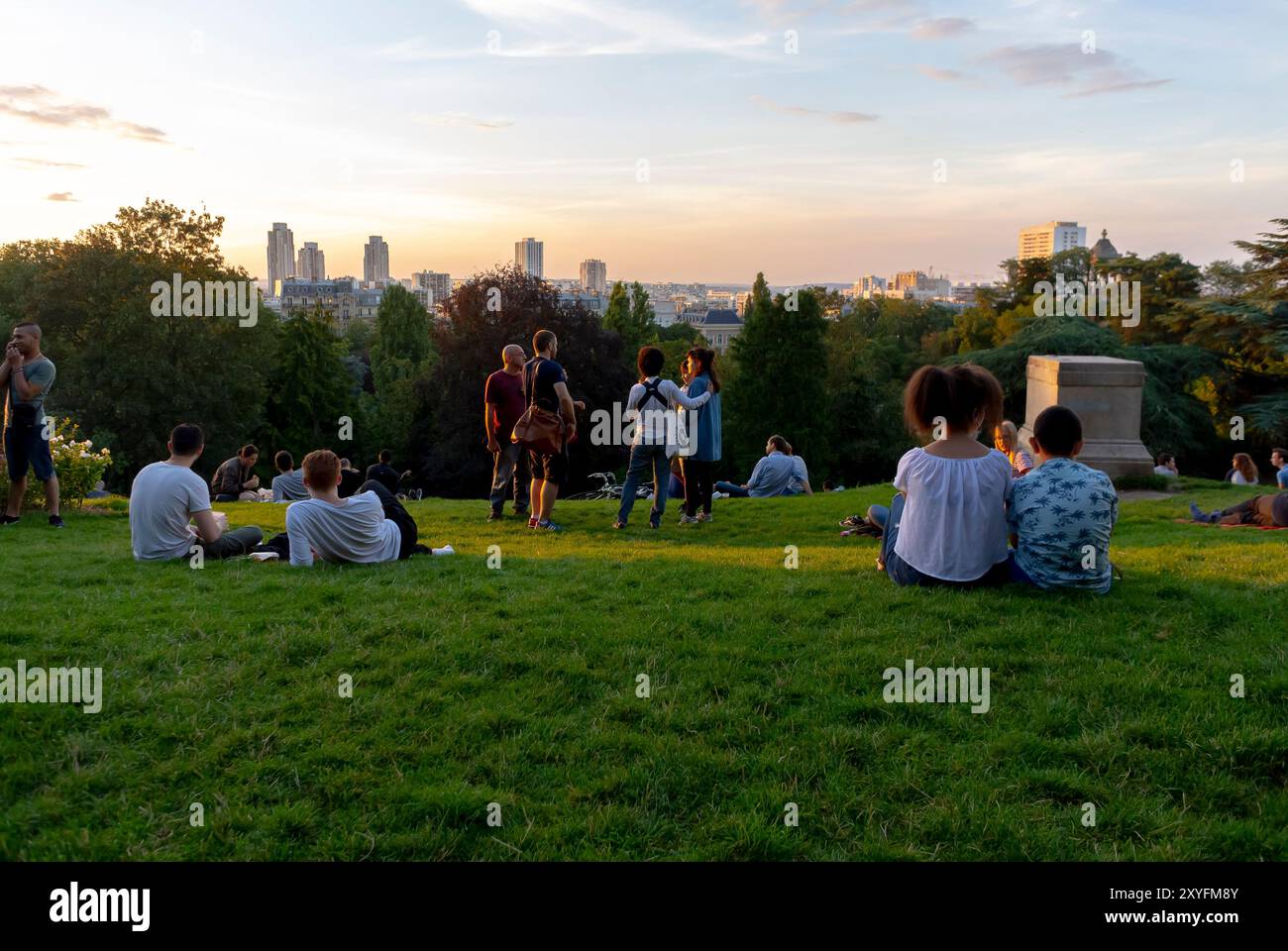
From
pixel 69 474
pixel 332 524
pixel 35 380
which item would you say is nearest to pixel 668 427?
pixel 332 524

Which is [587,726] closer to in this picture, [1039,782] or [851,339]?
[1039,782]

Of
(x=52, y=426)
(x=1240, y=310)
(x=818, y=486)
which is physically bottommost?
(x=818, y=486)

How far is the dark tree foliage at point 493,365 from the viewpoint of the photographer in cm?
4016

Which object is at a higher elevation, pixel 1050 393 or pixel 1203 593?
pixel 1050 393

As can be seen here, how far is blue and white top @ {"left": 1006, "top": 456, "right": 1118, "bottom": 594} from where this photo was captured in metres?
6.53

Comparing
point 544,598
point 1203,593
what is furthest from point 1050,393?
point 544,598

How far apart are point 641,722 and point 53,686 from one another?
2978mm

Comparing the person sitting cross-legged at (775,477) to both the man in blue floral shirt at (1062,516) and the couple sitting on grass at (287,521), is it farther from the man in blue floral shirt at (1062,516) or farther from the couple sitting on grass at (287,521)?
the man in blue floral shirt at (1062,516)

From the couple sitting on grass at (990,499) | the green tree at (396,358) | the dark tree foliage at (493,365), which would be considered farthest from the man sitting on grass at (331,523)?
the green tree at (396,358)

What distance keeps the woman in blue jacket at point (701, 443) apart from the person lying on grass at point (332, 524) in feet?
16.2

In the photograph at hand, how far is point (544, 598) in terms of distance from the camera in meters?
6.89

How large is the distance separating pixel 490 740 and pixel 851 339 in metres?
64.7

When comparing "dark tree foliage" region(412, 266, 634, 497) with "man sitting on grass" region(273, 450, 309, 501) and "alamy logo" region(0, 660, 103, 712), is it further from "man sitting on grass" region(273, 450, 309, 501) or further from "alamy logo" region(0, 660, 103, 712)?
"alamy logo" region(0, 660, 103, 712)
